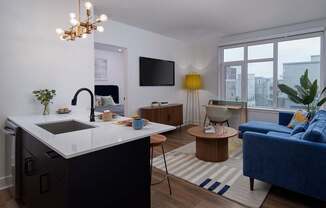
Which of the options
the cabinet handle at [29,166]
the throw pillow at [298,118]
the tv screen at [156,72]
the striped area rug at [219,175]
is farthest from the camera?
the tv screen at [156,72]

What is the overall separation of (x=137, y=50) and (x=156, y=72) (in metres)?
0.81

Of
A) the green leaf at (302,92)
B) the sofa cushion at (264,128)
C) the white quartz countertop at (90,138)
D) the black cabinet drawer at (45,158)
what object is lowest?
the sofa cushion at (264,128)

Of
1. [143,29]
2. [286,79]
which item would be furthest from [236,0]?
[286,79]

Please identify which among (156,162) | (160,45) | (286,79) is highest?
(160,45)

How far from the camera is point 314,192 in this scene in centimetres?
189

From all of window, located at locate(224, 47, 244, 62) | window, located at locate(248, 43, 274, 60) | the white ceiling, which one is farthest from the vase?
window, located at locate(248, 43, 274, 60)

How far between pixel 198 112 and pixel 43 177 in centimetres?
522

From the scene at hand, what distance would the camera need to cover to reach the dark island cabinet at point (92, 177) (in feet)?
3.88

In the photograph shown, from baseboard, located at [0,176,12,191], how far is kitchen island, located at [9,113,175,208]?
962mm

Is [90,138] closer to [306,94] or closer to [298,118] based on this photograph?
[306,94]

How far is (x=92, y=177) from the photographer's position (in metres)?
1.25

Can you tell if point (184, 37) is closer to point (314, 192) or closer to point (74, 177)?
point (314, 192)

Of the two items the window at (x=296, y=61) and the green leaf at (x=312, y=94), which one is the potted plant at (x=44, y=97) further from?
the window at (x=296, y=61)

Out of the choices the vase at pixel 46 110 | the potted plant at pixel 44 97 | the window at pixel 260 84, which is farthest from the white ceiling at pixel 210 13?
the vase at pixel 46 110
